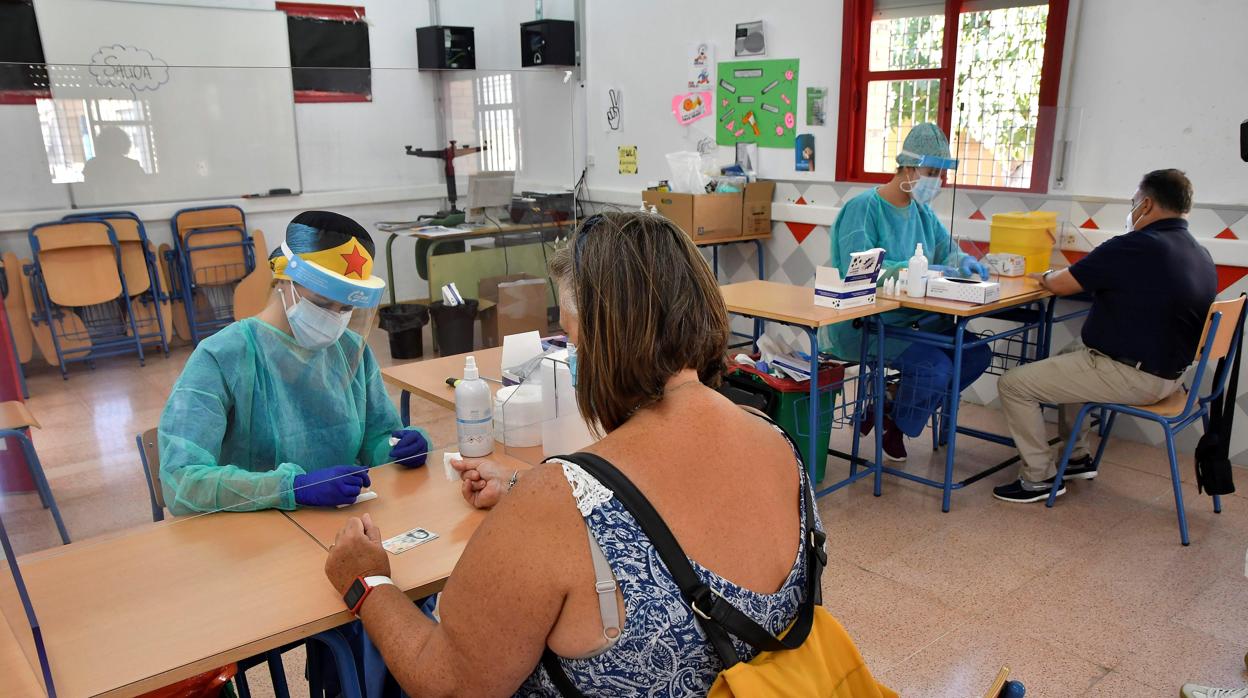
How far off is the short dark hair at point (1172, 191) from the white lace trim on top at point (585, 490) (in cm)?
311

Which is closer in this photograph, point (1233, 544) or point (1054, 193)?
point (1233, 544)

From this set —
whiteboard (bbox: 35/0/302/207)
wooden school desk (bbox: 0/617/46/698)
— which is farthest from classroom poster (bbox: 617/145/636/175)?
wooden school desk (bbox: 0/617/46/698)

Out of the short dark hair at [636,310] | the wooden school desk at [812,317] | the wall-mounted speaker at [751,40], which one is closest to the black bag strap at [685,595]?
the short dark hair at [636,310]

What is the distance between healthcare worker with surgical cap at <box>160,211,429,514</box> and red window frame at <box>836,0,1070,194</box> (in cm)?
351

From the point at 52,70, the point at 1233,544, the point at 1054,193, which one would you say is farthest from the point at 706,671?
the point at 1054,193

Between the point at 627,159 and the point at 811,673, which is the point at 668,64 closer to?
the point at 627,159

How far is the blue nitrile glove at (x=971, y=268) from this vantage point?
3920 millimetres

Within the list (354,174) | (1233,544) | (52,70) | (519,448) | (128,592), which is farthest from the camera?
(1233,544)

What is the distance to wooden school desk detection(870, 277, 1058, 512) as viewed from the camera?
11.4 ft

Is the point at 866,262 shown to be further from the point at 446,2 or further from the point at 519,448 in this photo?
the point at 446,2

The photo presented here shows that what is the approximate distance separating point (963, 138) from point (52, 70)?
3.93m

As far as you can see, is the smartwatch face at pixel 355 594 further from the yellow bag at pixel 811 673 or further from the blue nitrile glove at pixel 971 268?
the blue nitrile glove at pixel 971 268

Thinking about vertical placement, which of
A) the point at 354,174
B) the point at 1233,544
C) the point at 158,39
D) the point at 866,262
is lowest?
the point at 1233,544

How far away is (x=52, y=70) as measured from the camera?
2270mm
